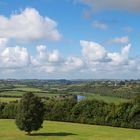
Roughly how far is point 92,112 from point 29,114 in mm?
30753

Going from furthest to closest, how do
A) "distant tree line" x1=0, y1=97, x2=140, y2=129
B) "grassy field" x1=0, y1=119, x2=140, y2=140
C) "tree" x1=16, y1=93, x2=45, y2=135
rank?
1. "distant tree line" x1=0, y1=97, x2=140, y2=129
2. "tree" x1=16, y1=93, x2=45, y2=135
3. "grassy field" x1=0, y1=119, x2=140, y2=140

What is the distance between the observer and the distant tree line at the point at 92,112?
7675cm

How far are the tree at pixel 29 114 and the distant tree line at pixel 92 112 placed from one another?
23457mm

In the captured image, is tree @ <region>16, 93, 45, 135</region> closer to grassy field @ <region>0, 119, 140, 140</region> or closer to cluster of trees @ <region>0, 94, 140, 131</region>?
grassy field @ <region>0, 119, 140, 140</region>

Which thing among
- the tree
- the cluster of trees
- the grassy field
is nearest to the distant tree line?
the cluster of trees

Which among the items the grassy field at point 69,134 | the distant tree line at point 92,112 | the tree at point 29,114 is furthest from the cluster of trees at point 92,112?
the tree at point 29,114

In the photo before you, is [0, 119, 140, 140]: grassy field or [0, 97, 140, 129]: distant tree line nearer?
[0, 119, 140, 140]: grassy field

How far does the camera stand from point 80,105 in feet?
274

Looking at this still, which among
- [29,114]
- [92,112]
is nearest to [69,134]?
[29,114]

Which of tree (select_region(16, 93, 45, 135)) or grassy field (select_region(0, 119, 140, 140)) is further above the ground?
tree (select_region(16, 93, 45, 135))

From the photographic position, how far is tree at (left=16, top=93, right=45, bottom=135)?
5353 centimetres

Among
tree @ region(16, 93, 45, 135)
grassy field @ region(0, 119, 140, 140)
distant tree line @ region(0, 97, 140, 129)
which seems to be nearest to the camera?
grassy field @ region(0, 119, 140, 140)

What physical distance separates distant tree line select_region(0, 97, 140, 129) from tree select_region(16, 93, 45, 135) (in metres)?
23.5

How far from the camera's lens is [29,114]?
53.5 metres
